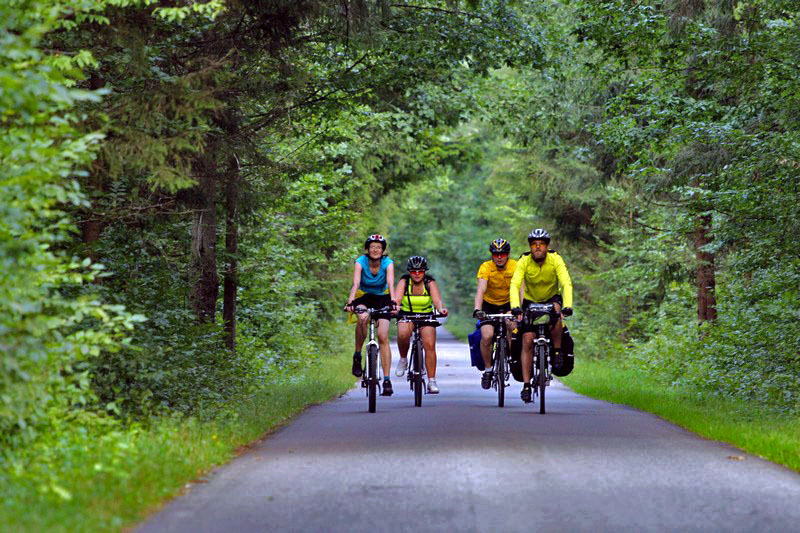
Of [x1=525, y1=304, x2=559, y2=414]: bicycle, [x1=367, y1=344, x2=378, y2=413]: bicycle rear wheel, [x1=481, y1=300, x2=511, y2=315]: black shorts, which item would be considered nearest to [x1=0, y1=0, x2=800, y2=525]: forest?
[x1=367, y1=344, x2=378, y2=413]: bicycle rear wheel

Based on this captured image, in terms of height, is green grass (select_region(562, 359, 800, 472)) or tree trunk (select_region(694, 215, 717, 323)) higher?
tree trunk (select_region(694, 215, 717, 323))

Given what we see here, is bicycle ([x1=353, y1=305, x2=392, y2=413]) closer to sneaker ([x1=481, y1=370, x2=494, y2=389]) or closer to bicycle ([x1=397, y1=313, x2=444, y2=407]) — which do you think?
bicycle ([x1=397, y1=313, x2=444, y2=407])

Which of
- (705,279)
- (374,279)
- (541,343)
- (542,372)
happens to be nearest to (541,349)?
(541,343)

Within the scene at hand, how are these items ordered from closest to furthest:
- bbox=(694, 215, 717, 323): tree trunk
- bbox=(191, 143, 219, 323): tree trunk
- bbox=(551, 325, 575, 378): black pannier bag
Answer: bbox=(551, 325, 575, 378): black pannier bag < bbox=(191, 143, 219, 323): tree trunk < bbox=(694, 215, 717, 323): tree trunk

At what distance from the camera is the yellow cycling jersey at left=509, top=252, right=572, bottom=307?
591 inches

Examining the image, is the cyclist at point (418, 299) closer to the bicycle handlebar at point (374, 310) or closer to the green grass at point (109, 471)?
the bicycle handlebar at point (374, 310)

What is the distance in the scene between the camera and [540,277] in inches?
596

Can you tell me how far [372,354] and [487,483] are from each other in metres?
6.33

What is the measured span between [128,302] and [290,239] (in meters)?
13.2

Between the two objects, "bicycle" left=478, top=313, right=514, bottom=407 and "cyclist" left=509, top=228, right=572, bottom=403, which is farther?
"bicycle" left=478, top=313, right=514, bottom=407

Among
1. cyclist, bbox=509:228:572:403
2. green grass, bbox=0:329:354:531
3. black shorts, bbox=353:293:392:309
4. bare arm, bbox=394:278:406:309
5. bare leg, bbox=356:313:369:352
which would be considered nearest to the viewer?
green grass, bbox=0:329:354:531

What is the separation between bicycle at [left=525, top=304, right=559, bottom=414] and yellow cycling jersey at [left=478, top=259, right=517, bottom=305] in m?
1.13

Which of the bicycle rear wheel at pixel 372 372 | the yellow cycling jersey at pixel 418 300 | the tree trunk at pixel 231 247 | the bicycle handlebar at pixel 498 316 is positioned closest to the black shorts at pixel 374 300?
the yellow cycling jersey at pixel 418 300

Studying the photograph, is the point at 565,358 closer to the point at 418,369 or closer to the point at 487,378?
the point at 487,378
